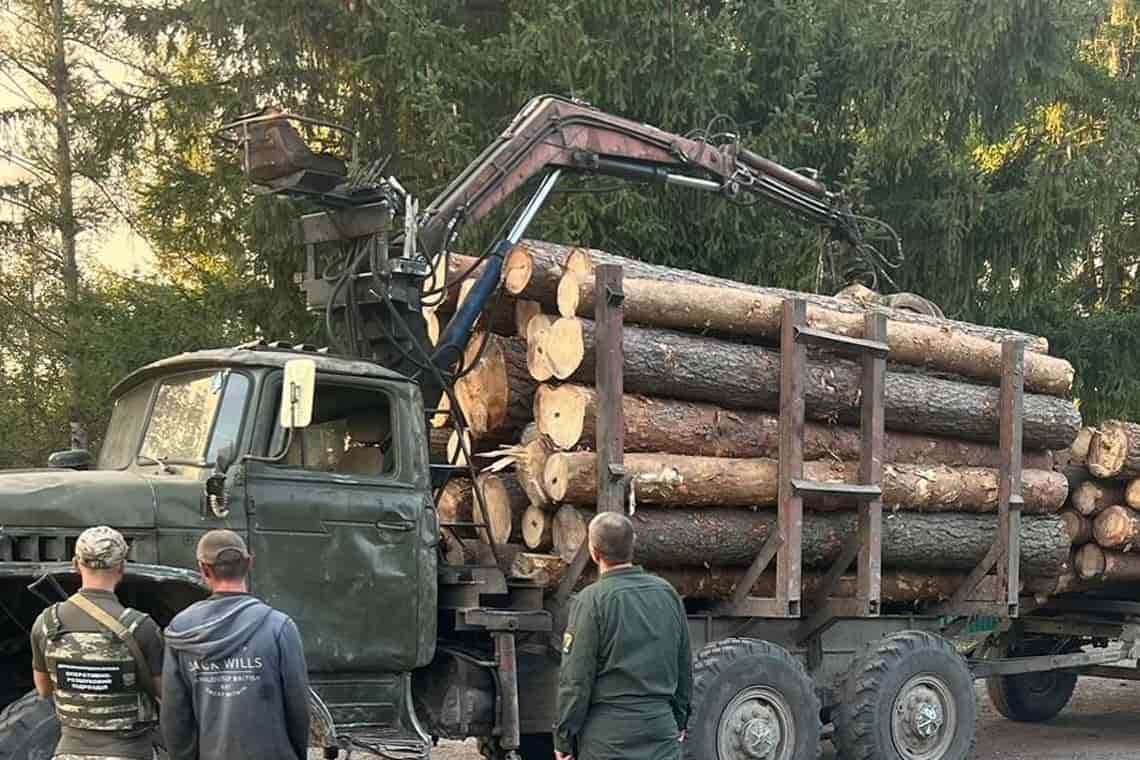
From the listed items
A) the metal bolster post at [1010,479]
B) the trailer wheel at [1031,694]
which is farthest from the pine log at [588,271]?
the trailer wheel at [1031,694]

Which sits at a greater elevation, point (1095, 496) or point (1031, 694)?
point (1095, 496)

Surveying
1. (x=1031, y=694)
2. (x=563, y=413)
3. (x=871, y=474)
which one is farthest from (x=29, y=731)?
(x=1031, y=694)

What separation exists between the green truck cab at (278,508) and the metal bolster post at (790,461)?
7.64 ft

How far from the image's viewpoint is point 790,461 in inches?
355

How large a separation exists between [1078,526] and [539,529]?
5204mm

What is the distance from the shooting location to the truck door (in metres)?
7.38

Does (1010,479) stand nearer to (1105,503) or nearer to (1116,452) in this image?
(1116,452)

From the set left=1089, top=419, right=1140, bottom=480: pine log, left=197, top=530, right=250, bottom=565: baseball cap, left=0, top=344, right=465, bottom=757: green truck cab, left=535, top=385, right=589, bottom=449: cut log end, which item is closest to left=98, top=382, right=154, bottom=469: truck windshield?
left=0, top=344, right=465, bottom=757: green truck cab

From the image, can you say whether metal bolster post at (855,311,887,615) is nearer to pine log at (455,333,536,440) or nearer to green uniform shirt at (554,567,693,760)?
pine log at (455,333,536,440)

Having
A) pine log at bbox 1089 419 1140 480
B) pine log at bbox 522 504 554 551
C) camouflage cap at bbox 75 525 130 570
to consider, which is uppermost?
pine log at bbox 1089 419 1140 480

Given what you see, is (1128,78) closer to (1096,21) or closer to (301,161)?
(1096,21)

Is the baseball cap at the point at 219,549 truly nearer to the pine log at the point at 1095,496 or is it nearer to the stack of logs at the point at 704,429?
the stack of logs at the point at 704,429

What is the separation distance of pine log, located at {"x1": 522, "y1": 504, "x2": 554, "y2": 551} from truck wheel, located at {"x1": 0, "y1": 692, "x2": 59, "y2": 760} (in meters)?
3.27

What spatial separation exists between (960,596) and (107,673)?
706 cm
